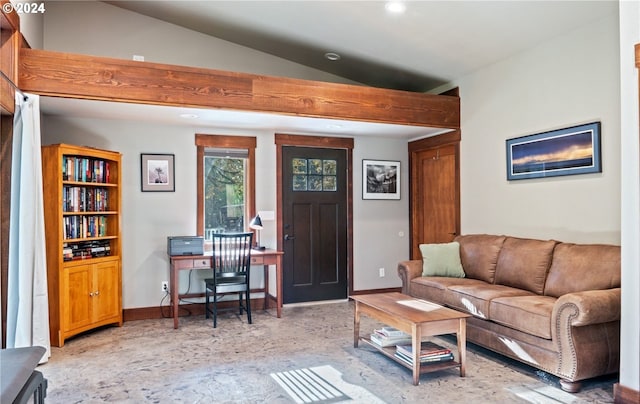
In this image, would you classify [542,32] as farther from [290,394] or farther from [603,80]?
[290,394]

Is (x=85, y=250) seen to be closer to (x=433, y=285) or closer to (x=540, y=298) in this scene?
(x=433, y=285)

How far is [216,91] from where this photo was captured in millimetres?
4055

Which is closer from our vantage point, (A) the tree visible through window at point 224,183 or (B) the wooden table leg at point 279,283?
(B) the wooden table leg at point 279,283

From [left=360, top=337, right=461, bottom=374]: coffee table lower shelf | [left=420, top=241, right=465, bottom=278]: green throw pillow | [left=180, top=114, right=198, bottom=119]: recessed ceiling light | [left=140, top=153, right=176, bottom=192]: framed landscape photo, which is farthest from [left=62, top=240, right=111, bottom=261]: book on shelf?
[left=420, top=241, right=465, bottom=278]: green throw pillow

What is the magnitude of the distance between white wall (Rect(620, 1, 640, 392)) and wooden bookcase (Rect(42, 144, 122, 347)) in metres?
4.29

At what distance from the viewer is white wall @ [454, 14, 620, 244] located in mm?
3543

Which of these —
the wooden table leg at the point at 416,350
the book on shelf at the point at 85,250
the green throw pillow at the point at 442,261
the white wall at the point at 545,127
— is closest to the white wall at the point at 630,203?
the white wall at the point at 545,127

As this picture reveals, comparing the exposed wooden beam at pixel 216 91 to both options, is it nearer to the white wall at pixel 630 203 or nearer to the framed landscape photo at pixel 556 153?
the framed landscape photo at pixel 556 153

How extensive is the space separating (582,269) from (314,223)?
3.06 m

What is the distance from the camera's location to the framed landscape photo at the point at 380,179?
231 inches

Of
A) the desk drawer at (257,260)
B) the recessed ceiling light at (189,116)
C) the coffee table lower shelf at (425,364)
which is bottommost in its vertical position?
the coffee table lower shelf at (425,364)

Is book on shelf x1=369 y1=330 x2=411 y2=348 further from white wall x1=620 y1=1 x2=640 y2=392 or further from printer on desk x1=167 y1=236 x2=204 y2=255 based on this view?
printer on desk x1=167 y1=236 x2=204 y2=255

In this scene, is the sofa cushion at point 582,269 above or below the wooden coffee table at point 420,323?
above

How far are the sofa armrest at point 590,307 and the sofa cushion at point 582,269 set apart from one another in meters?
0.27
